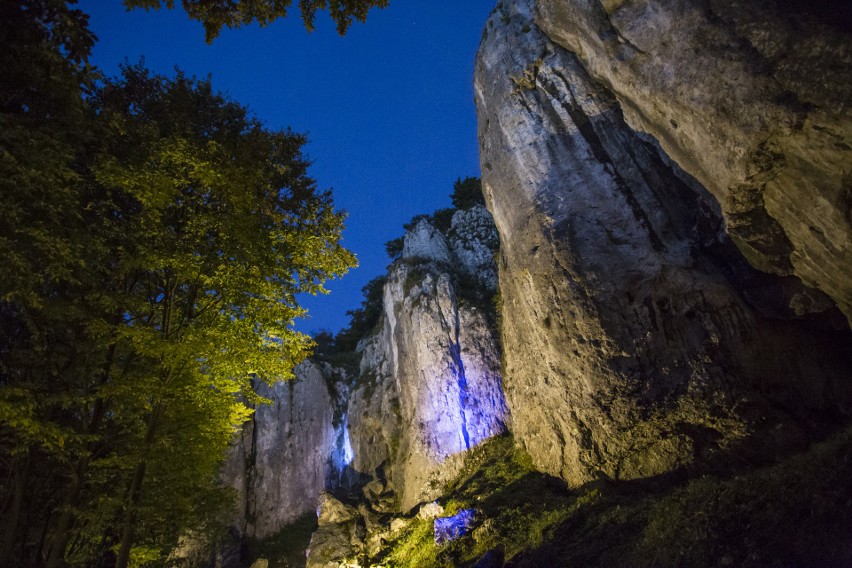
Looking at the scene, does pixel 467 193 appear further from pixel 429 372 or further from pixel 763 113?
pixel 763 113

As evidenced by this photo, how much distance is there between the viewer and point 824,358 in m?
11.3

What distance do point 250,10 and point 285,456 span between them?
3048 cm

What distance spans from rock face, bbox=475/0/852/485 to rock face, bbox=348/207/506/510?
116 inches

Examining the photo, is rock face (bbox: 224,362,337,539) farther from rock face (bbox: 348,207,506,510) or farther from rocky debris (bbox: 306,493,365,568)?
rocky debris (bbox: 306,493,365,568)

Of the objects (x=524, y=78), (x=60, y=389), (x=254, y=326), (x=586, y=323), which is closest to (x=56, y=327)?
(x=60, y=389)

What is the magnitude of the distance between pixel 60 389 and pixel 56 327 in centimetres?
136

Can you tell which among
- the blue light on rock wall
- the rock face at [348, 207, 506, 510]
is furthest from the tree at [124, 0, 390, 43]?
the rock face at [348, 207, 506, 510]

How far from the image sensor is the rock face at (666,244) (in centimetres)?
840

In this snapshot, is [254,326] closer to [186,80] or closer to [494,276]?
[186,80]

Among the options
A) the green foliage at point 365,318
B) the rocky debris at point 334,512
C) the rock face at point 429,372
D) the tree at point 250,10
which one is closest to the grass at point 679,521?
the rock face at point 429,372

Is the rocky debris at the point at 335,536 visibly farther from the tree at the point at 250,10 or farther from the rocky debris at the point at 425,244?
the tree at the point at 250,10

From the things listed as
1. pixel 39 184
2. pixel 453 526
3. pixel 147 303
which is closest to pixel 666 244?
pixel 453 526

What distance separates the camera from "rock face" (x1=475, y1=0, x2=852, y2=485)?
331 inches

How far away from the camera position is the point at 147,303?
888 centimetres
